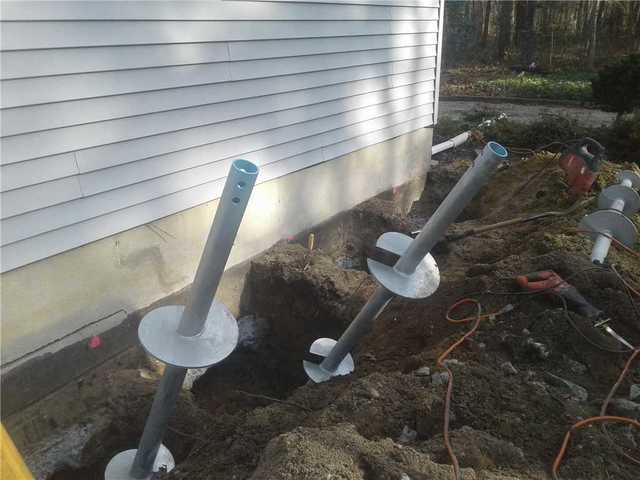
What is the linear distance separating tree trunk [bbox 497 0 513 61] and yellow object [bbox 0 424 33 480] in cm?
1929

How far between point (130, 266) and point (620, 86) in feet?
31.5

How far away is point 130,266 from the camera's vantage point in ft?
11.6

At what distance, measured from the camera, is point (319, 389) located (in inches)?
123

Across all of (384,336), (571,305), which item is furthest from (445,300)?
(571,305)

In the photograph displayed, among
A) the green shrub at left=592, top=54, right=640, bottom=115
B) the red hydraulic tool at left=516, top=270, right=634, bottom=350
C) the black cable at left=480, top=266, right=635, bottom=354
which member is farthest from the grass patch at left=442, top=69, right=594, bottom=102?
the red hydraulic tool at left=516, top=270, right=634, bottom=350

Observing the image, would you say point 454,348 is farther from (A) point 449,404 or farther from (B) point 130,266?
(B) point 130,266

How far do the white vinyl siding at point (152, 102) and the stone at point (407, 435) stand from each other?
2.44 metres

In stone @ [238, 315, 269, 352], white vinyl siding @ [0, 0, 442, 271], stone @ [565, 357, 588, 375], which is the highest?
white vinyl siding @ [0, 0, 442, 271]

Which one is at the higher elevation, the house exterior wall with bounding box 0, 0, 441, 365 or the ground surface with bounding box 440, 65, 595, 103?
the house exterior wall with bounding box 0, 0, 441, 365

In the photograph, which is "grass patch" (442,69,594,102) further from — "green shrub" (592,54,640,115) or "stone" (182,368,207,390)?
"stone" (182,368,207,390)

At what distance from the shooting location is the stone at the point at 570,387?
2727 millimetres

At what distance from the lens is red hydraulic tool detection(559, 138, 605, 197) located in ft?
16.8

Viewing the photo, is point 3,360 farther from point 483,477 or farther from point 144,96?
point 483,477

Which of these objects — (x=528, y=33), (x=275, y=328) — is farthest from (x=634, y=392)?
(x=528, y=33)
